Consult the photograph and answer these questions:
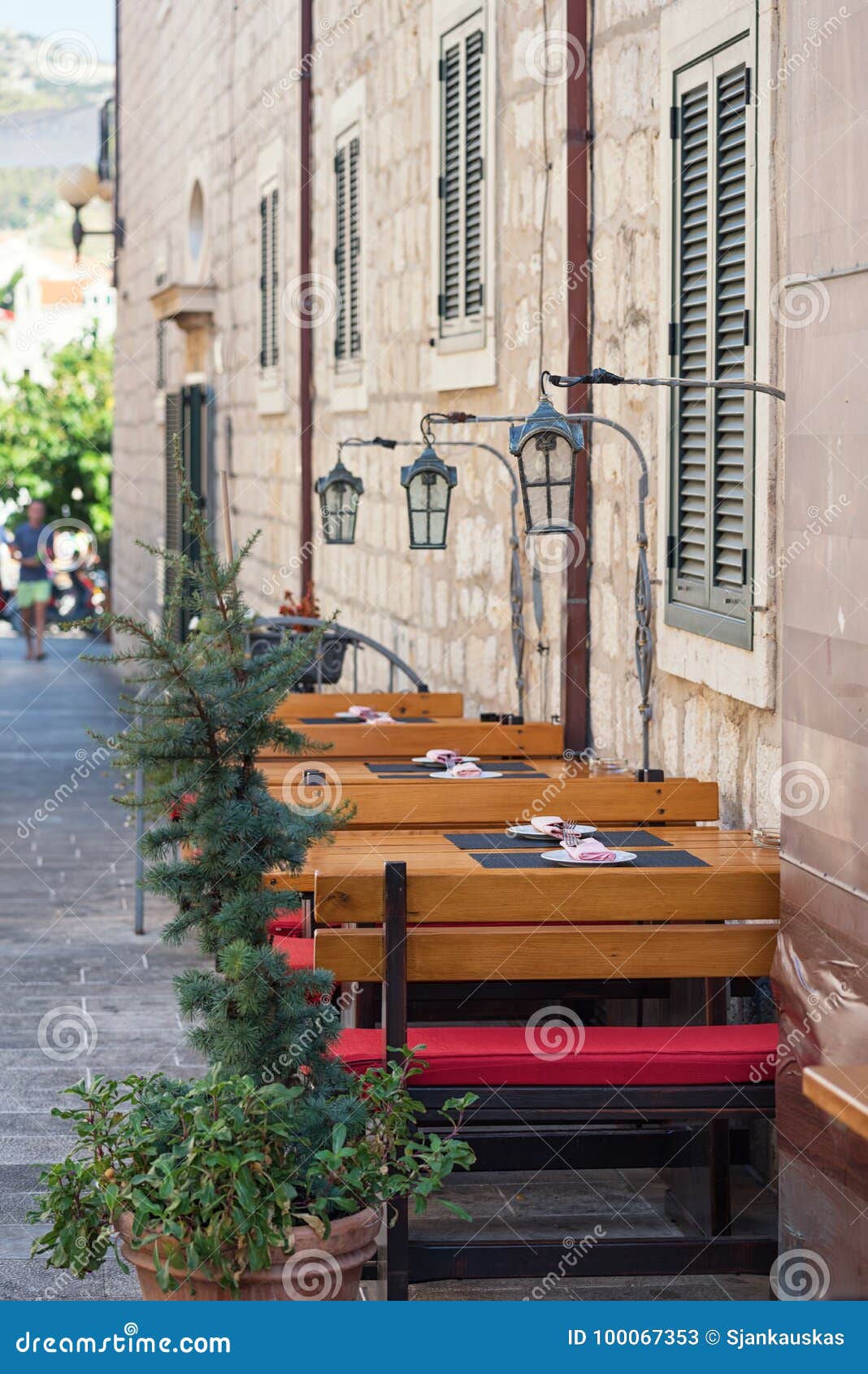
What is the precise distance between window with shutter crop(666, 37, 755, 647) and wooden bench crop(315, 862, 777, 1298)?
49.9 inches

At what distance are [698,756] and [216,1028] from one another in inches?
92.2

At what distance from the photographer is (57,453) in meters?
26.1

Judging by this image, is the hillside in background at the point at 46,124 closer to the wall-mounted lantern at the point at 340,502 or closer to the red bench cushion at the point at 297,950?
the wall-mounted lantern at the point at 340,502

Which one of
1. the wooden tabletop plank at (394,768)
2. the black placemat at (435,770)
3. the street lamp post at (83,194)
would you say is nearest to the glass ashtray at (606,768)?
the wooden tabletop plank at (394,768)

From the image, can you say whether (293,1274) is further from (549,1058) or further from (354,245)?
(354,245)

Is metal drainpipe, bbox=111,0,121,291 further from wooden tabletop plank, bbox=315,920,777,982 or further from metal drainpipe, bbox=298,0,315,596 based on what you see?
wooden tabletop plank, bbox=315,920,777,982

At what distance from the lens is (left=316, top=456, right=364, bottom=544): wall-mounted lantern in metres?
8.16

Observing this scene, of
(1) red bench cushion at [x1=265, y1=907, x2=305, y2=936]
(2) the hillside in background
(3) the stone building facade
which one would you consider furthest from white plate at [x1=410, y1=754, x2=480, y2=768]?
(2) the hillside in background

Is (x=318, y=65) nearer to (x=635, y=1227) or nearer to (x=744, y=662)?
(x=744, y=662)

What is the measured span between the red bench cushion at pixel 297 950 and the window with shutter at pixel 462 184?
3.44 m

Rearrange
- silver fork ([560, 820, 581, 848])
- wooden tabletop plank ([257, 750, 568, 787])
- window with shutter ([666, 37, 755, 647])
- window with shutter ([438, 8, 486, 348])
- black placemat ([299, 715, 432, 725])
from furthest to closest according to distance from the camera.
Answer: window with shutter ([438, 8, 486, 348])
black placemat ([299, 715, 432, 725])
wooden tabletop plank ([257, 750, 568, 787])
window with shutter ([666, 37, 755, 647])
silver fork ([560, 820, 581, 848])

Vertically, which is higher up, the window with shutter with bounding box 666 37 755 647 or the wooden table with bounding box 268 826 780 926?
the window with shutter with bounding box 666 37 755 647

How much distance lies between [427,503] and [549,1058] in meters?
3.30

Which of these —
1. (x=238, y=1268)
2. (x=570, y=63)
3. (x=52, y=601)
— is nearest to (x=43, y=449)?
(x=52, y=601)
